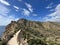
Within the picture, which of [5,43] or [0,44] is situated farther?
[5,43]

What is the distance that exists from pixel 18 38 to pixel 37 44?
4.77 meters

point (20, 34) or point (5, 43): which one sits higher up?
point (20, 34)

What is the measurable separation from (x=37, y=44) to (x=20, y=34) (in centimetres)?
445

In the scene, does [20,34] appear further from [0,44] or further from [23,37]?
[0,44]

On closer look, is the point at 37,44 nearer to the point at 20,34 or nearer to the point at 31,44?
the point at 31,44

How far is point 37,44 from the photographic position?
3052 cm

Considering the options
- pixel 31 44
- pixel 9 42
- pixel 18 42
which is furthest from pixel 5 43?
pixel 31 44

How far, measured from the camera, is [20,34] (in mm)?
28844

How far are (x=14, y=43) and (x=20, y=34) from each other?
84.7 inches

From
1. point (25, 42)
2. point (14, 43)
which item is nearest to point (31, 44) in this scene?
point (25, 42)

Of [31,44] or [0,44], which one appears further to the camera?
[31,44]

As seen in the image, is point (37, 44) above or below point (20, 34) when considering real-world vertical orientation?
below

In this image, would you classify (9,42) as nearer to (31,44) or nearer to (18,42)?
(18,42)

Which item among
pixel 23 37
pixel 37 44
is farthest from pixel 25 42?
pixel 37 44
